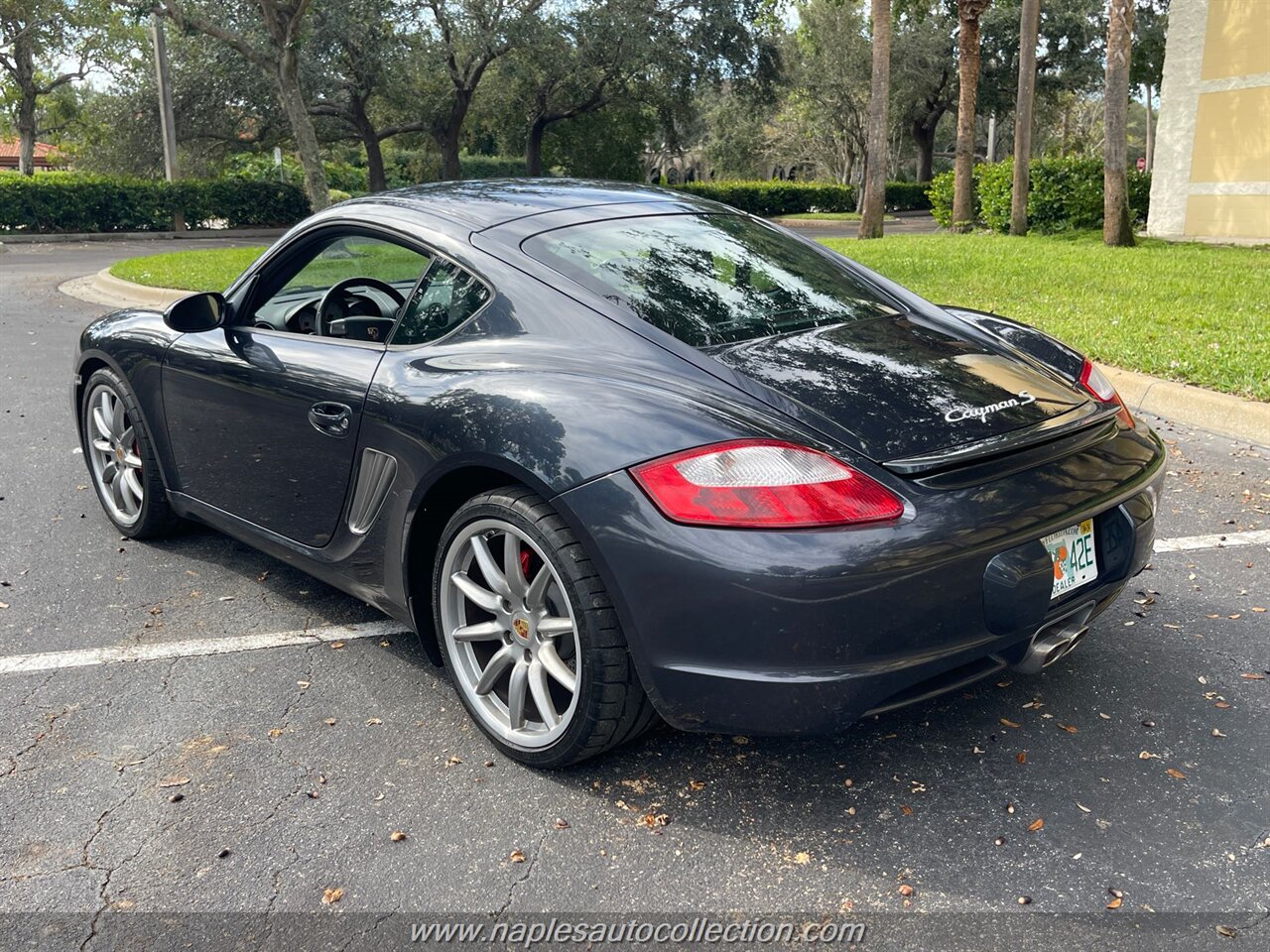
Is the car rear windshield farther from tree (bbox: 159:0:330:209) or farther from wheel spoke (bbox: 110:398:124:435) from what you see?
tree (bbox: 159:0:330:209)

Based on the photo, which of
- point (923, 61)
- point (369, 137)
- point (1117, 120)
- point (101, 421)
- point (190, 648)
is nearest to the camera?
point (190, 648)

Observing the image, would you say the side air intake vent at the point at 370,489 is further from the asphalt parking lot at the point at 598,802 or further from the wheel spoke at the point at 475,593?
the asphalt parking lot at the point at 598,802

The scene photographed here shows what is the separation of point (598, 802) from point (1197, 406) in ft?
16.9

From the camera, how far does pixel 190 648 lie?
3738mm

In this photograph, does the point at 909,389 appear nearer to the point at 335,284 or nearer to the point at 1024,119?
the point at 335,284

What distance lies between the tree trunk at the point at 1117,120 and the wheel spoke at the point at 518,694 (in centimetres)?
1591

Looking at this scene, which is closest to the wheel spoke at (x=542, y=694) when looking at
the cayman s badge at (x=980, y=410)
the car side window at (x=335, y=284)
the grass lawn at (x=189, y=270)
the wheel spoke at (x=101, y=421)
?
the cayman s badge at (x=980, y=410)

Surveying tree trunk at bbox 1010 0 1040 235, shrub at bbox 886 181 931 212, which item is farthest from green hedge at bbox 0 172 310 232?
shrub at bbox 886 181 931 212

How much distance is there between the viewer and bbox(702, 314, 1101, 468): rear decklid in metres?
2.64

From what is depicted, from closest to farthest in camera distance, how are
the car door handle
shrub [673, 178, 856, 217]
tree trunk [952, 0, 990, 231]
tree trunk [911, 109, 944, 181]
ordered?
the car door handle, tree trunk [952, 0, 990, 231], shrub [673, 178, 856, 217], tree trunk [911, 109, 944, 181]

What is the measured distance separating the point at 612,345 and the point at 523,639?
0.81 meters

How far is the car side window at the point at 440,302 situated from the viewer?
3.15 m

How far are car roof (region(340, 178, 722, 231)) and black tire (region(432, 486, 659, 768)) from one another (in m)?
0.99

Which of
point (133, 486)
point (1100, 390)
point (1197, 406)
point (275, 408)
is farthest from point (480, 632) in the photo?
point (1197, 406)
